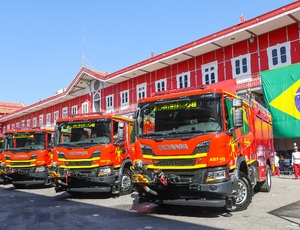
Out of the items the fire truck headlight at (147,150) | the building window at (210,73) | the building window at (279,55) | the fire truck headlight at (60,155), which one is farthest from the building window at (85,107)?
the fire truck headlight at (147,150)

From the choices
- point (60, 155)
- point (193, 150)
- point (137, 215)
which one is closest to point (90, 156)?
point (60, 155)

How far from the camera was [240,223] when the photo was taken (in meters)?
6.07

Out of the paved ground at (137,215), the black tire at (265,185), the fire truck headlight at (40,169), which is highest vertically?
the fire truck headlight at (40,169)

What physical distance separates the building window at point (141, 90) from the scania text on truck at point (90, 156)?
57.6 feet

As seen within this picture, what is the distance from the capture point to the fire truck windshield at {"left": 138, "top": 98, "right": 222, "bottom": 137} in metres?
6.56

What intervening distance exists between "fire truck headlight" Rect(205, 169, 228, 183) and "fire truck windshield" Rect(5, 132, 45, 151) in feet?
29.3

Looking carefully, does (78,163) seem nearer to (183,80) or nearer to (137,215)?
(137,215)

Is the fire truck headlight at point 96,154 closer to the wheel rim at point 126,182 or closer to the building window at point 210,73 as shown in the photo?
the wheel rim at point 126,182

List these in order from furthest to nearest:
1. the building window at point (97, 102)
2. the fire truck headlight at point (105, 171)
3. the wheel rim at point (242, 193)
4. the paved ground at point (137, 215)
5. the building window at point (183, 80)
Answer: the building window at point (97, 102)
the building window at point (183, 80)
the fire truck headlight at point (105, 171)
the wheel rim at point (242, 193)
the paved ground at point (137, 215)

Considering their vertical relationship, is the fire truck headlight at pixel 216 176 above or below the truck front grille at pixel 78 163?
below

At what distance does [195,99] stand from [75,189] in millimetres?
4772

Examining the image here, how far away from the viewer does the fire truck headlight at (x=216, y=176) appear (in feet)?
20.2

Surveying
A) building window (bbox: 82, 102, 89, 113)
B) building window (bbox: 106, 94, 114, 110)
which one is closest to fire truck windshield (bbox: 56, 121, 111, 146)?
building window (bbox: 106, 94, 114, 110)

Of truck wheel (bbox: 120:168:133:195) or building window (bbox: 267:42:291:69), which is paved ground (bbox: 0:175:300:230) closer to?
truck wheel (bbox: 120:168:133:195)
